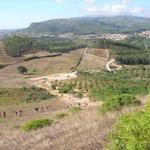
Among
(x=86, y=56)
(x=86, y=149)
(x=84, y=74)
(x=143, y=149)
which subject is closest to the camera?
(x=143, y=149)

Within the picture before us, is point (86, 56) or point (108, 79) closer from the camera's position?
point (108, 79)

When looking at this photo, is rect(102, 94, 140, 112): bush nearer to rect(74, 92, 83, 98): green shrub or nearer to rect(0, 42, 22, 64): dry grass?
rect(74, 92, 83, 98): green shrub

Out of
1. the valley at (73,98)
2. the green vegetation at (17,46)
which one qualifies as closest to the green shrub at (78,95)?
the valley at (73,98)

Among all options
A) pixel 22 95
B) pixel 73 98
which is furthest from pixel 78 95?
pixel 22 95

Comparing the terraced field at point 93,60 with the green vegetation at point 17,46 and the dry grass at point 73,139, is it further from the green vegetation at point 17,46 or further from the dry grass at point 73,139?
the dry grass at point 73,139

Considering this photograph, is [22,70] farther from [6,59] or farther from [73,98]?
[73,98]

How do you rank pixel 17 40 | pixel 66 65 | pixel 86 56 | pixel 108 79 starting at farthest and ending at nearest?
pixel 17 40, pixel 86 56, pixel 66 65, pixel 108 79

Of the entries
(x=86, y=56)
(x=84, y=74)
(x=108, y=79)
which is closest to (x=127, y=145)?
(x=108, y=79)

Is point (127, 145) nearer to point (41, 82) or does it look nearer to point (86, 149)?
A: point (86, 149)
